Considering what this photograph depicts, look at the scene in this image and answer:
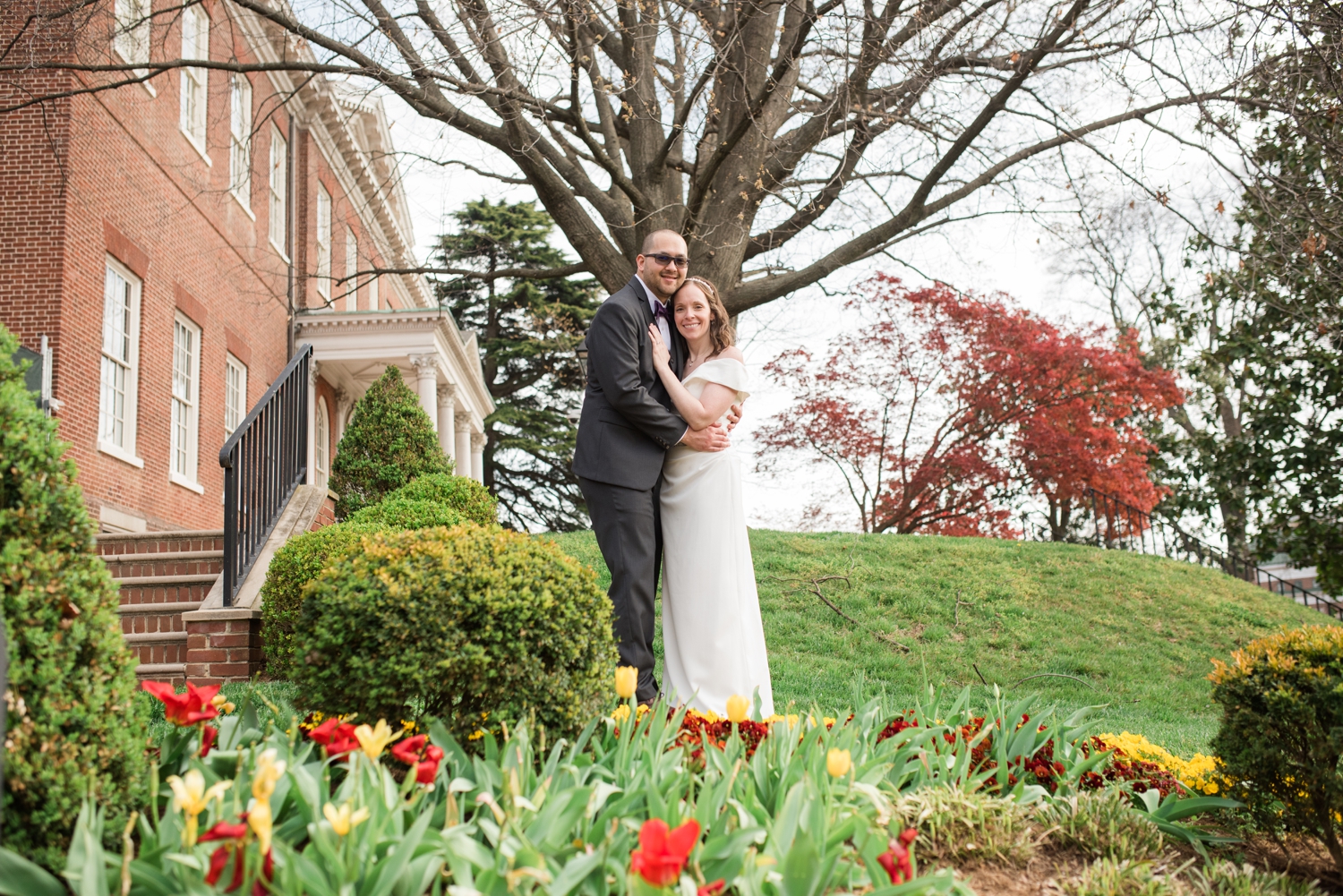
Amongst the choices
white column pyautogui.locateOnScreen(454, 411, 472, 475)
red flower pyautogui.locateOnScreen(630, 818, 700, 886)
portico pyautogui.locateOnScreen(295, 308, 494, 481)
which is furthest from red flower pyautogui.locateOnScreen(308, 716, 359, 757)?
white column pyautogui.locateOnScreen(454, 411, 472, 475)

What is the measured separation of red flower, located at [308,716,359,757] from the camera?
8.35 feet

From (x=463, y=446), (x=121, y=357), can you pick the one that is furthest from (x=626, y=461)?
(x=463, y=446)

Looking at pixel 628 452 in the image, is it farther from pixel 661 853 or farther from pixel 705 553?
pixel 661 853

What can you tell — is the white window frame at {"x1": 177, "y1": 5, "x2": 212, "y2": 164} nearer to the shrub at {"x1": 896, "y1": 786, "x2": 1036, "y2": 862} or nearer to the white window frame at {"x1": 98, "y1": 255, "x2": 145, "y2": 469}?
the white window frame at {"x1": 98, "y1": 255, "x2": 145, "y2": 469}

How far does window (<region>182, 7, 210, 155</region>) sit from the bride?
12.8 metres

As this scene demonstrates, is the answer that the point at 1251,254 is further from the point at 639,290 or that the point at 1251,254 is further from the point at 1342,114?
the point at 639,290

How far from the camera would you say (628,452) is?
4723mm

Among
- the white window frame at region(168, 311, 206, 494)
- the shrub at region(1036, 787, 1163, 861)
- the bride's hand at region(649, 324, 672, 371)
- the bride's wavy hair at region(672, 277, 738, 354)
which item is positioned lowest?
the shrub at region(1036, 787, 1163, 861)

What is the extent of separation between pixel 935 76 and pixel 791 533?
729cm

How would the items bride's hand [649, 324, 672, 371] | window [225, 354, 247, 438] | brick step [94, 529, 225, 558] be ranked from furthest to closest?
window [225, 354, 247, 438], brick step [94, 529, 225, 558], bride's hand [649, 324, 672, 371]

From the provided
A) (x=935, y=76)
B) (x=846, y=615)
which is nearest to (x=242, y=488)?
(x=846, y=615)

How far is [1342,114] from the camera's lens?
6.62 m

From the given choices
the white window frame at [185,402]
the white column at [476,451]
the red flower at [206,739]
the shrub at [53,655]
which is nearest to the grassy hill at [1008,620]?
the red flower at [206,739]

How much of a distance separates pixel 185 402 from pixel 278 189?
6.50 metres
